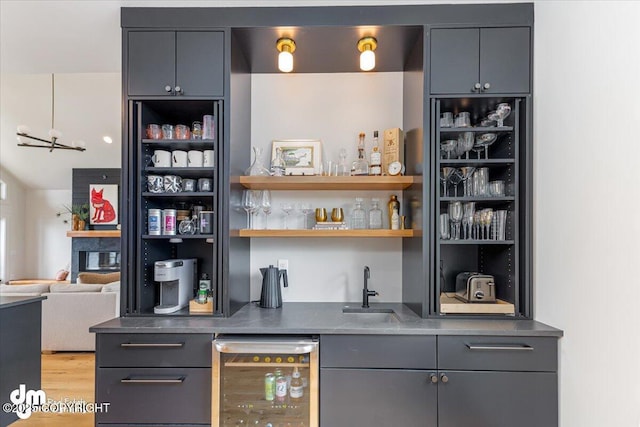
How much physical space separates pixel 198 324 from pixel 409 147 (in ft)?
5.03

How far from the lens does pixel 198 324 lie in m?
1.73

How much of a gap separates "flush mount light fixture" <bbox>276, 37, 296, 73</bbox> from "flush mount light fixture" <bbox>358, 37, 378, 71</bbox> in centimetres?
38

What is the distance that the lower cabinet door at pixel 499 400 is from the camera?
1604mm

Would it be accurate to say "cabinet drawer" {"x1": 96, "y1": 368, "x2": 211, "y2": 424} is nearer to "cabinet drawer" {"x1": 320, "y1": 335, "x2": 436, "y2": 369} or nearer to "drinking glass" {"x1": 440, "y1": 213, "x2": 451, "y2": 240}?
"cabinet drawer" {"x1": 320, "y1": 335, "x2": 436, "y2": 369}

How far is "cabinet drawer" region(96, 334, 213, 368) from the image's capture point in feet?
5.41

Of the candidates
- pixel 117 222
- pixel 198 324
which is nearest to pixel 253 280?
pixel 198 324

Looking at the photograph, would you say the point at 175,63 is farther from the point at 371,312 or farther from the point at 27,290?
the point at 27,290

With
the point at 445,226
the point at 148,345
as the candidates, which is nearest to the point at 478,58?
the point at 445,226

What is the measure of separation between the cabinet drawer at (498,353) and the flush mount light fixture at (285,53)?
61.6 inches

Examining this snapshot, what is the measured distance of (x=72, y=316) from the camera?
3814 millimetres

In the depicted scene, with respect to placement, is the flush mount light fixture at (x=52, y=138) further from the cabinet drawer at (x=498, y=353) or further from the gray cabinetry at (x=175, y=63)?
the cabinet drawer at (x=498, y=353)

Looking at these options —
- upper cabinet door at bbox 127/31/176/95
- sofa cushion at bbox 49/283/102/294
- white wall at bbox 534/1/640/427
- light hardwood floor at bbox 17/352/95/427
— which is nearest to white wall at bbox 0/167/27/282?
sofa cushion at bbox 49/283/102/294

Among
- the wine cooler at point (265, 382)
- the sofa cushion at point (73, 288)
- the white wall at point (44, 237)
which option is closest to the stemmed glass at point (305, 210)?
the wine cooler at point (265, 382)

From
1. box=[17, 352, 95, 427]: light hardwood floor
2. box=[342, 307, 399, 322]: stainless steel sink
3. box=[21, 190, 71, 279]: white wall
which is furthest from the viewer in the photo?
box=[21, 190, 71, 279]: white wall
